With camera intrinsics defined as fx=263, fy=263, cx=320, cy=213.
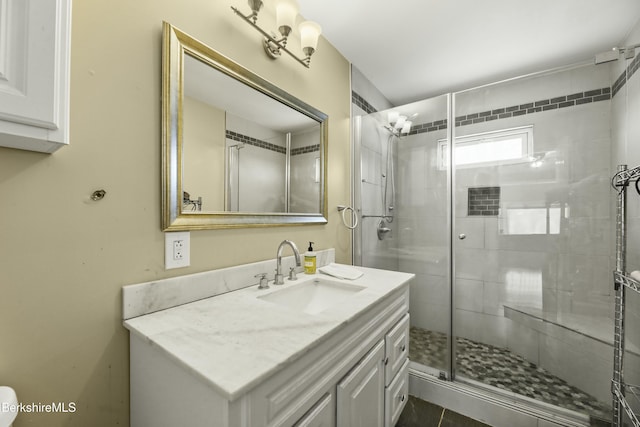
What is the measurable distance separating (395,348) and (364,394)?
36 centimetres

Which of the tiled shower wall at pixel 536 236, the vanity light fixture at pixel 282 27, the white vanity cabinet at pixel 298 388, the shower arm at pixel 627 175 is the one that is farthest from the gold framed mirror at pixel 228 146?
the shower arm at pixel 627 175

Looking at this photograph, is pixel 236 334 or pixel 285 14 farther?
pixel 285 14

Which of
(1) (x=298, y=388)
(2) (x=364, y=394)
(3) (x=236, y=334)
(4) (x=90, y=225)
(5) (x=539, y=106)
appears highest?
(5) (x=539, y=106)

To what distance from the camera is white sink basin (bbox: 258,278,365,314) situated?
49.1 inches

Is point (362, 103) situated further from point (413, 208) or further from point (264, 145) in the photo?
point (264, 145)

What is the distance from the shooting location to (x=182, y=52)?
3.21 ft

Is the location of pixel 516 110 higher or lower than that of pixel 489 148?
higher

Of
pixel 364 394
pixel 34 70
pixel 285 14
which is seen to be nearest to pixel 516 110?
pixel 285 14

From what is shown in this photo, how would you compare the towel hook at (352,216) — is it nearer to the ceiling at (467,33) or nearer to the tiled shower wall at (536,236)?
the tiled shower wall at (536,236)

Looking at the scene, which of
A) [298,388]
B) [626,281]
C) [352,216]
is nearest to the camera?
[298,388]

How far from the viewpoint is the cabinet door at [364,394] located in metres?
0.89

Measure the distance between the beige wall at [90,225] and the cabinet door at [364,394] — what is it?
0.70 meters

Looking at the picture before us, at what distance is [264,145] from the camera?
134cm

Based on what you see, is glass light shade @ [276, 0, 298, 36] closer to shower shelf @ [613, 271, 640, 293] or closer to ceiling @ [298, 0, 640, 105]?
ceiling @ [298, 0, 640, 105]
